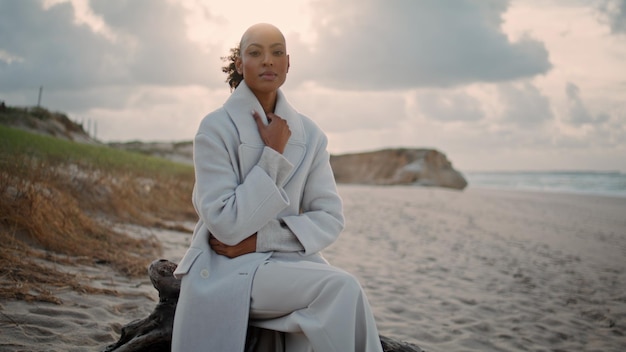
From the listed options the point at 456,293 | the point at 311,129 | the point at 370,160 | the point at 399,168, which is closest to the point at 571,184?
the point at 399,168

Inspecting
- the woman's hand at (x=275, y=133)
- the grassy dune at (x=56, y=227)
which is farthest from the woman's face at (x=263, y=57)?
the grassy dune at (x=56, y=227)

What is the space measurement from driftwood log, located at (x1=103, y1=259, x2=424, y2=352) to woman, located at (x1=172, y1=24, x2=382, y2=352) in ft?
1.87

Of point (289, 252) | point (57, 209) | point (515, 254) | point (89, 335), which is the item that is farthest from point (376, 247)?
point (289, 252)

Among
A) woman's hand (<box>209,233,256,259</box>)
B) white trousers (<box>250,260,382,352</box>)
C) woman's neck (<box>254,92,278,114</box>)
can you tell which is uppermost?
woman's neck (<box>254,92,278,114</box>)

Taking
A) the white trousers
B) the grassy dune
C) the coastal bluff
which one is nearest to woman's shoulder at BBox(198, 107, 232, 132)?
the white trousers

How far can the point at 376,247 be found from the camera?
8.71 meters

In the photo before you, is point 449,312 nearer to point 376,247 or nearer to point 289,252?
point 289,252

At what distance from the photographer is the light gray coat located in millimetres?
2131

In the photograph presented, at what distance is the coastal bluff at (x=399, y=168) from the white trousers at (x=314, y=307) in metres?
37.1

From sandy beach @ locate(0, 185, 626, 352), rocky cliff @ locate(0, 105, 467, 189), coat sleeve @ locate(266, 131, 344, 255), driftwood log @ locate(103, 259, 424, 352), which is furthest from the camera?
rocky cliff @ locate(0, 105, 467, 189)

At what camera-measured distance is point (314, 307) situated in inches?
78.6

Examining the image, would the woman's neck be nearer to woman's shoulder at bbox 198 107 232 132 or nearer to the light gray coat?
the light gray coat

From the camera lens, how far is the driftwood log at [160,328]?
2684mm

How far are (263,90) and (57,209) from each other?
398 centimetres
